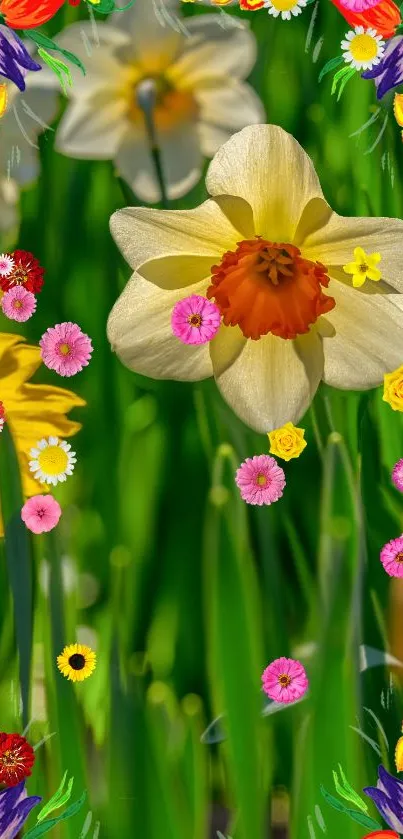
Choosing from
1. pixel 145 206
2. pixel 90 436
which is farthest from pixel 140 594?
pixel 145 206

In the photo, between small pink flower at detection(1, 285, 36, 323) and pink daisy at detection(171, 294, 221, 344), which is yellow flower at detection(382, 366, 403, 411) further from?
small pink flower at detection(1, 285, 36, 323)

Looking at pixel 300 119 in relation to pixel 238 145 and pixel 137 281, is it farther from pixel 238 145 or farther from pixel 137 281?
pixel 137 281

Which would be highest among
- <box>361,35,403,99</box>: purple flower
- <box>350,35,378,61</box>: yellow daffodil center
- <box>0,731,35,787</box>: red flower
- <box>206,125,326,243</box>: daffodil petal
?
<box>350,35,378,61</box>: yellow daffodil center

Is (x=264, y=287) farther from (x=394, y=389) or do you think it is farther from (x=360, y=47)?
(x=360, y=47)

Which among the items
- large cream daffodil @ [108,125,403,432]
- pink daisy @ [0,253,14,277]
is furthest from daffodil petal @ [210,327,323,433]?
pink daisy @ [0,253,14,277]

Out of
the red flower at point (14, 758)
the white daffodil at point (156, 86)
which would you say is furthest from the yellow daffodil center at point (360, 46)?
the red flower at point (14, 758)

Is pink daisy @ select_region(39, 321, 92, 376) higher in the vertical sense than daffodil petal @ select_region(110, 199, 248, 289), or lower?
lower

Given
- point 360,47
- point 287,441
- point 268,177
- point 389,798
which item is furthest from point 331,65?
point 389,798

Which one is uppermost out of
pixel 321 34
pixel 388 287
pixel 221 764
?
pixel 321 34
